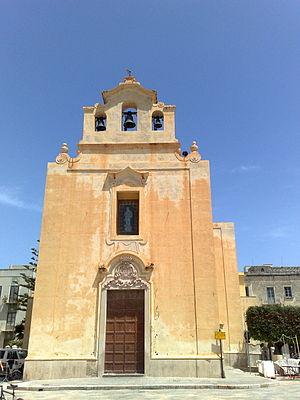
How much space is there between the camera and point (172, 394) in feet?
37.3

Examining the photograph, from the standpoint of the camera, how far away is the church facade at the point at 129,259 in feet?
50.7

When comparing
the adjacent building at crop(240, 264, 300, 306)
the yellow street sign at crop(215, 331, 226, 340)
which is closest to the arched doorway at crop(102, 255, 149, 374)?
the yellow street sign at crop(215, 331, 226, 340)

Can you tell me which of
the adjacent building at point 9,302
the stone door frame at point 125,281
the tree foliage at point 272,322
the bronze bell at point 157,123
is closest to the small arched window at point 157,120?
the bronze bell at point 157,123

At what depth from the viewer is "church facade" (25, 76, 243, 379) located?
15461 millimetres

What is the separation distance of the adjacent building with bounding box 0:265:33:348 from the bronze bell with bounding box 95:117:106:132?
2672 cm

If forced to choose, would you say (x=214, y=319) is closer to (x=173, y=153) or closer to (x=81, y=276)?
(x=81, y=276)

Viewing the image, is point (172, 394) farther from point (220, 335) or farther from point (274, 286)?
point (274, 286)

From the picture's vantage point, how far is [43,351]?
1538cm

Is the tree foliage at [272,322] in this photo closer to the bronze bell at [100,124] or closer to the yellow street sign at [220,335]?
the yellow street sign at [220,335]

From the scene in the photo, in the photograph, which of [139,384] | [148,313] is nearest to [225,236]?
[148,313]

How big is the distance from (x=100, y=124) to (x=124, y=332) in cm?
958

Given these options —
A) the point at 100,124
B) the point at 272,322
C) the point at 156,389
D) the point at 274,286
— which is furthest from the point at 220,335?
the point at 274,286

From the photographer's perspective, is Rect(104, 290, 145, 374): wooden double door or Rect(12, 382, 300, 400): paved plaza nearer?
Rect(12, 382, 300, 400): paved plaza

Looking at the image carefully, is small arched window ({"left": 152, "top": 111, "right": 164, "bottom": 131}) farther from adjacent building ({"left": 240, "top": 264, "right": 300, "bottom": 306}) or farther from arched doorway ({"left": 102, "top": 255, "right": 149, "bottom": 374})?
adjacent building ({"left": 240, "top": 264, "right": 300, "bottom": 306})
